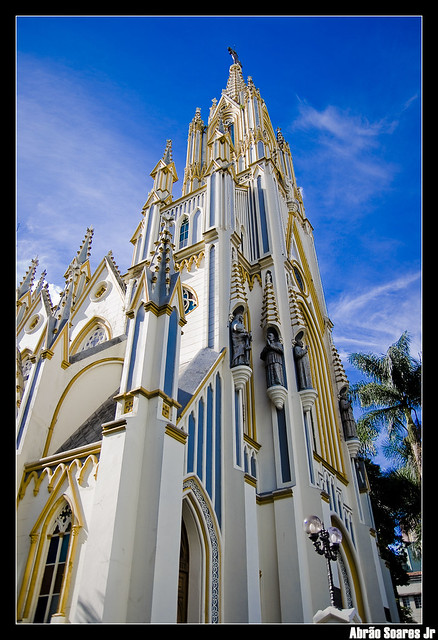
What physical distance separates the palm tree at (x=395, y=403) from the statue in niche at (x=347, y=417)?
326cm

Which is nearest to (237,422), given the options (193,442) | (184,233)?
(193,442)

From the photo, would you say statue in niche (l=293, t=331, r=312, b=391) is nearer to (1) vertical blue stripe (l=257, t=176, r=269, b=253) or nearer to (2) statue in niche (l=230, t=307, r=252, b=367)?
(2) statue in niche (l=230, t=307, r=252, b=367)

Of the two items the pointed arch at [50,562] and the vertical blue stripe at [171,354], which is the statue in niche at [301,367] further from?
the pointed arch at [50,562]

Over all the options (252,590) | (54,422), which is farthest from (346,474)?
(54,422)

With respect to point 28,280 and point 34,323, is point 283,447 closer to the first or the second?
point 34,323

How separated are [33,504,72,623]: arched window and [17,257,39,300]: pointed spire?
15901mm

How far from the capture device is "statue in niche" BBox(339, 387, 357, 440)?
53.3ft

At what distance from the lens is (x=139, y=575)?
5879 millimetres

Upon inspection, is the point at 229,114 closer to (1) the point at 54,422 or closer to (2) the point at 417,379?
(2) the point at 417,379

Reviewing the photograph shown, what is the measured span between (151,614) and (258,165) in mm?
18484

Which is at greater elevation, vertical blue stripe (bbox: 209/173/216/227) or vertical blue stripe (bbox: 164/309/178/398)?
vertical blue stripe (bbox: 209/173/216/227)

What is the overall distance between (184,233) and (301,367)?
754 cm

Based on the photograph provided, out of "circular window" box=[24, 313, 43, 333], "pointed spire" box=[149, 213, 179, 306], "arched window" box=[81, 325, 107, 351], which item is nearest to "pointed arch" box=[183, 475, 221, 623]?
"pointed spire" box=[149, 213, 179, 306]

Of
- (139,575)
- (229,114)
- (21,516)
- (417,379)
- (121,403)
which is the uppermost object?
(229,114)
